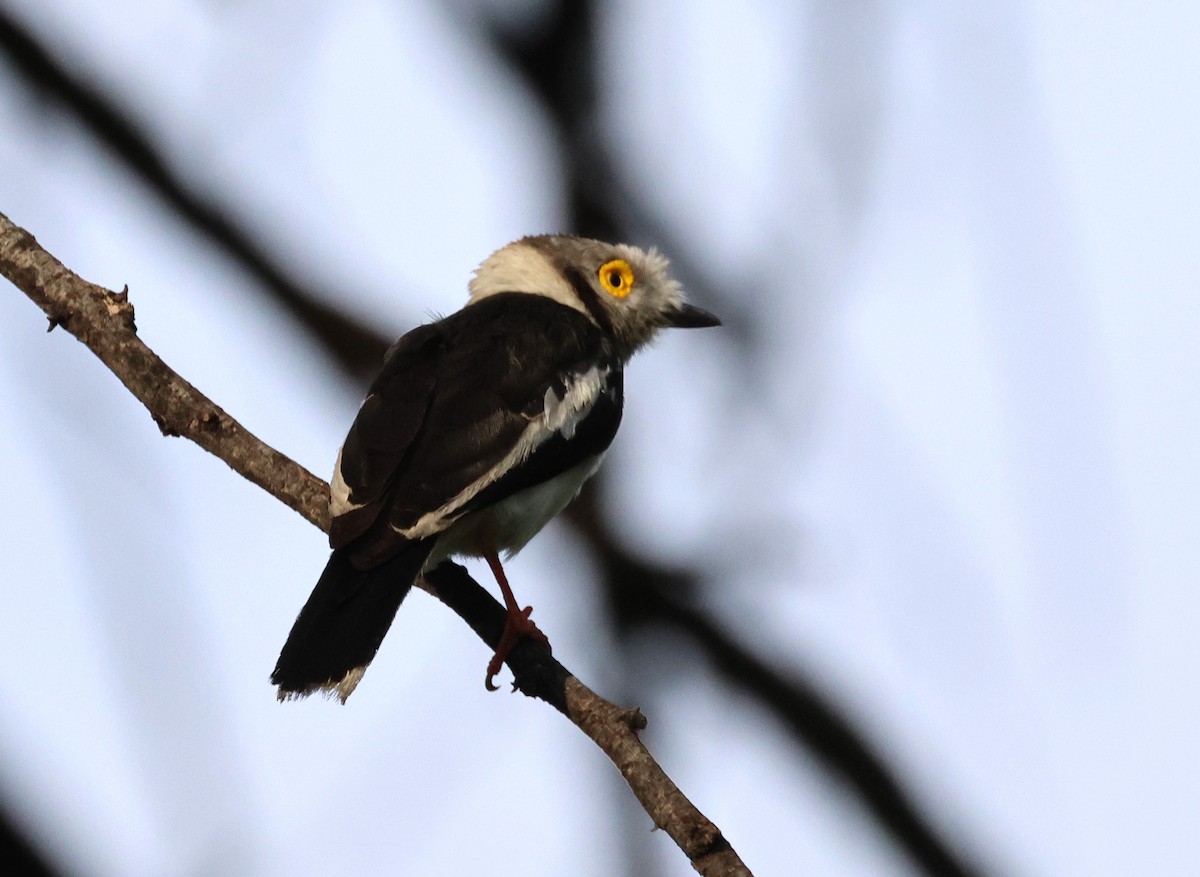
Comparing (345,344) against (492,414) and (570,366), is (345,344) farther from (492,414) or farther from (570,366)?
(570,366)

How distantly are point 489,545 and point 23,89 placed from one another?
6.86ft

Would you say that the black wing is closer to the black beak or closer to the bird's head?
the bird's head

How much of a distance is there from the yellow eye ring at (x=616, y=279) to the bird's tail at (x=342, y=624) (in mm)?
2504

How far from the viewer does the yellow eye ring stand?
21.6 ft

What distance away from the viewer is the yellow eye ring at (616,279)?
6.57 metres

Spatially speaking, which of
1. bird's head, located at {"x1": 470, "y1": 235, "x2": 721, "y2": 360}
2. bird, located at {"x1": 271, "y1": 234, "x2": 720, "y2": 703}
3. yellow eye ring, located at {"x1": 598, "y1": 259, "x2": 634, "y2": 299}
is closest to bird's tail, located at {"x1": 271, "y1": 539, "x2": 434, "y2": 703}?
bird, located at {"x1": 271, "y1": 234, "x2": 720, "y2": 703}

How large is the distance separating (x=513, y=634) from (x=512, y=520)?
19.2 inches

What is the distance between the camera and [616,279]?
6.63 meters

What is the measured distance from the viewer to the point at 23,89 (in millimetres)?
3928

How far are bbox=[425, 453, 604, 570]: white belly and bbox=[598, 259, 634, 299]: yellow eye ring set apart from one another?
65.6 inches

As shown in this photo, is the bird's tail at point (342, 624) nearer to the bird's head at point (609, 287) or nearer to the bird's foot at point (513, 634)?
the bird's foot at point (513, 634)

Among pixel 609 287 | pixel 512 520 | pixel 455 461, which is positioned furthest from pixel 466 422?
pixel 609 287

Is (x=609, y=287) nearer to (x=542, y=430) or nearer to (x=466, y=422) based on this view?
(x=542, y=430)

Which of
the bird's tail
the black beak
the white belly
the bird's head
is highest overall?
the black beak
